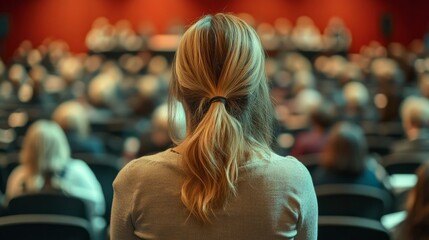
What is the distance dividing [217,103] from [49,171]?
11.0 ft

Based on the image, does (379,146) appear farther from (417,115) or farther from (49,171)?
(49,171)

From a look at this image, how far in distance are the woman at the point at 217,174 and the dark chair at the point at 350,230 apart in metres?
1.63

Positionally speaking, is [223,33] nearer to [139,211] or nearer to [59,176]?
[139,211]

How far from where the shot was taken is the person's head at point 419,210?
2648 mm

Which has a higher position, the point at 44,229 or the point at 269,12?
the point at 44,229

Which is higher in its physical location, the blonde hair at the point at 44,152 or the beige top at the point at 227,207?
the beige top at the point at 227,207

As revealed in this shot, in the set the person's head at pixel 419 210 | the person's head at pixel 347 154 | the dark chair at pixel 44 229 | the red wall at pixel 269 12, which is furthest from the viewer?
the red wall at pixel 269 12

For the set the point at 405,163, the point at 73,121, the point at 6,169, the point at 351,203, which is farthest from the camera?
the point at 73,121

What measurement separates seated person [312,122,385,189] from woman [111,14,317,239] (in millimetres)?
3449

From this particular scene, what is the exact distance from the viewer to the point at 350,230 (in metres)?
3.54

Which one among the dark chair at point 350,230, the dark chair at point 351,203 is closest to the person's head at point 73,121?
the dark chair at point 351,203

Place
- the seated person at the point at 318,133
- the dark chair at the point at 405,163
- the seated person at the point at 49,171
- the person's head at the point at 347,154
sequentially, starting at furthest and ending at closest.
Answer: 1. the seated person at the point at 318,133
2. the dark chair at the point at 405,163
3. the person's head at the point at 347,154
4. the seated person at the point at 49,171

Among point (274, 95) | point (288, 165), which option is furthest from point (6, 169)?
point (288, 165)

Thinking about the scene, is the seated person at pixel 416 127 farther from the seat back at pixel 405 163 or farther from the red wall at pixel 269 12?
the red wall at pixel 269 12
